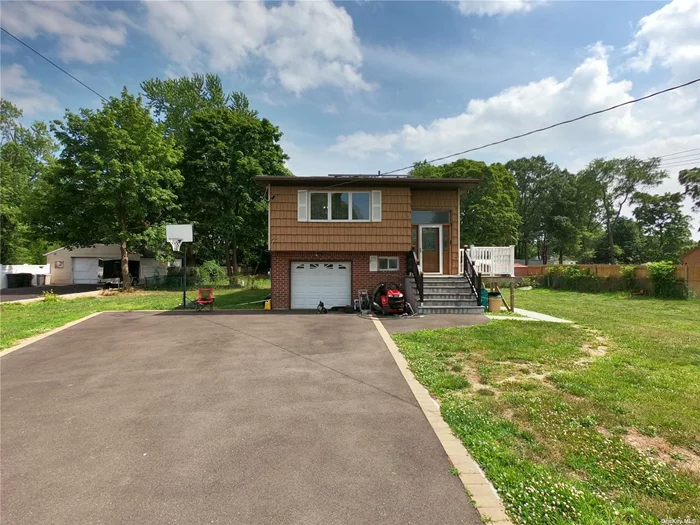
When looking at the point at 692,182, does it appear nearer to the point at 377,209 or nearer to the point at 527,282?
the point at 527,282

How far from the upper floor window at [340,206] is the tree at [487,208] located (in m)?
26.7

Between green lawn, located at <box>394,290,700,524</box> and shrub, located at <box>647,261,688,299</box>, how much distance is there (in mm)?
11744

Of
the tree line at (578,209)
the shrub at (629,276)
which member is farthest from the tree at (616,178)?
the shrub at (629,276)

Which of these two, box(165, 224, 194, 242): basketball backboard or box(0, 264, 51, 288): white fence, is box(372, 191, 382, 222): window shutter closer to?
box(165, 224, 194, 242): basketball backboard

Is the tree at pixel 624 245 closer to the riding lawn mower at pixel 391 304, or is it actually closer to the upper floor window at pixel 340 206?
the upper floor window at pixel 340 206

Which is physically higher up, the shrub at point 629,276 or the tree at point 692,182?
the tree at point 692,182

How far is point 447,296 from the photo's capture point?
11.1m

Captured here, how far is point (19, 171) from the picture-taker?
3388cm

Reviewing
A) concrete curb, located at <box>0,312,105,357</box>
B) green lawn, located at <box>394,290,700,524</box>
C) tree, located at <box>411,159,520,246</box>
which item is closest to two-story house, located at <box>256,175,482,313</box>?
green lawn, located at <box>394,290,700,524</box>

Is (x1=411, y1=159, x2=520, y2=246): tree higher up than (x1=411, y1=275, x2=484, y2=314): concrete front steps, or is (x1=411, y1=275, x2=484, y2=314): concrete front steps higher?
(x1=411, y1=159, x2=520, y2=246): tree

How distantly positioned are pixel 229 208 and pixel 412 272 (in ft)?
60.9

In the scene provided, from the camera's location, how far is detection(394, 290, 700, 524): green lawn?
94.1 inches

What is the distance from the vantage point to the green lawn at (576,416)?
94.1 inches

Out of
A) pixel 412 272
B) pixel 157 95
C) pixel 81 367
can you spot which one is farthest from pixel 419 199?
pixel 157 95
